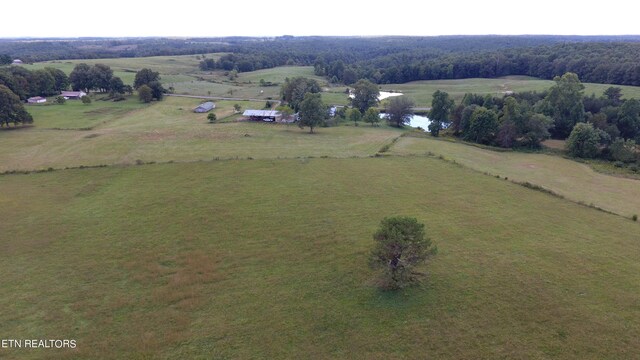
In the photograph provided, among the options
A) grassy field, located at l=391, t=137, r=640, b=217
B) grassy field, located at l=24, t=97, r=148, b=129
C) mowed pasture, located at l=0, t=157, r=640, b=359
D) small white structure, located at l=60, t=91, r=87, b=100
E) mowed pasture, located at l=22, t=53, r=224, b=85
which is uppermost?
mowed pasture, located at l=22, t=53, r=224, b=85

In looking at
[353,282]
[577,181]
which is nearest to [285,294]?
[353,282]

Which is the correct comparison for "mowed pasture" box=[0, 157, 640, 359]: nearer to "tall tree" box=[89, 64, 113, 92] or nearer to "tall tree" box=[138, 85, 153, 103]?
"tall tree" box=[138, 85, 153, 103]

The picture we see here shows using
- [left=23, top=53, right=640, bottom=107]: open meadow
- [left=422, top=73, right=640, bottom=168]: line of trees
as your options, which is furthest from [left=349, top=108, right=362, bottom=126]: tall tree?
[left=23, top=53, right=640, bottom=107]: open meadow

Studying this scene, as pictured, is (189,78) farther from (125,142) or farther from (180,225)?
(180,225)

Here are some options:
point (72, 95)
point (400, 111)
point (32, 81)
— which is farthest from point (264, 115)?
point (32, 81)

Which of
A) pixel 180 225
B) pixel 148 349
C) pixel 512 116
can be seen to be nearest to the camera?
pixel 148 349

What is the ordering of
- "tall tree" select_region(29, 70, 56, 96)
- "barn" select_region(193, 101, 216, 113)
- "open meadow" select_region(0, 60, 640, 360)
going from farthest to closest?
"tall tree" select_region(29, 70, 56, 96)
"barn" select_region(193, 101, 216, 113)
"open meadow" select_region(0, 60, 640, 360)

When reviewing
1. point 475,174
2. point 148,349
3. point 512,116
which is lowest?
point 148,349

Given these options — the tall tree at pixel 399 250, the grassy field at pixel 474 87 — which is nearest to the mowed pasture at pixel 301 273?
the tall tree at pixel 399 250
